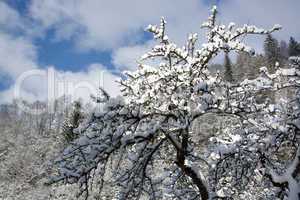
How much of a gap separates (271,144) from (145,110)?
2601 millimetres

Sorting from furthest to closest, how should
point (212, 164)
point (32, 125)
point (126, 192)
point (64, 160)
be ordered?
point (32, 125), point (212, 164), point (126, 192), point (64, 160)

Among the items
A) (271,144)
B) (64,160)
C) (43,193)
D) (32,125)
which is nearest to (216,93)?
(271,144)

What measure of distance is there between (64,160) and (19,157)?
187 ft

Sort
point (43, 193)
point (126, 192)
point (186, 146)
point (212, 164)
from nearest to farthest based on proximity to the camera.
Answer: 1. point (126, 192)
2. point (186, 146)
3. point (212, 164)
4. point (43, 193)

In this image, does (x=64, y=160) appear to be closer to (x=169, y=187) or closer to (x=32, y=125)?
(x=169, y=187)

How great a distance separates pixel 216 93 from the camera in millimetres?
8031

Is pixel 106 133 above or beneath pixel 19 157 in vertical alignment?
above

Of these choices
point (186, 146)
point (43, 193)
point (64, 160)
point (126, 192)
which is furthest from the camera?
point (43, 193)

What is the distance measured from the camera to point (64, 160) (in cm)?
676

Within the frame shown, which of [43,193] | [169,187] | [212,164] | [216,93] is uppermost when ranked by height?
[216,93]

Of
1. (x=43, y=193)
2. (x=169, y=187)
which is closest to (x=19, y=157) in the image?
(x=43, y=193)

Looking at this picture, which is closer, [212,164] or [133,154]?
[133,154]

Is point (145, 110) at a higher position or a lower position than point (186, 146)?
higher

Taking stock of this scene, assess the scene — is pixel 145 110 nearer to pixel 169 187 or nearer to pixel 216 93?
pixel 216 93
